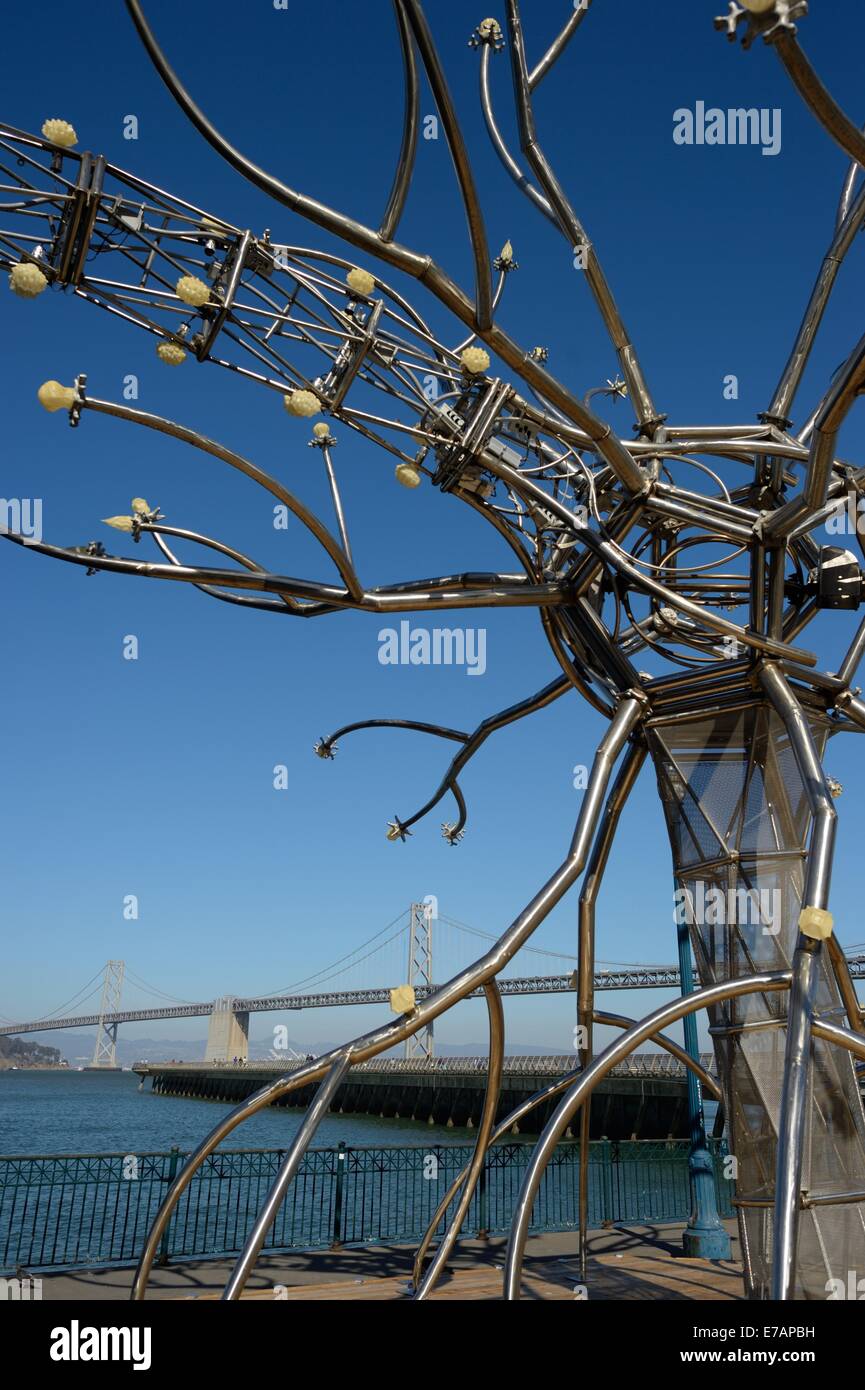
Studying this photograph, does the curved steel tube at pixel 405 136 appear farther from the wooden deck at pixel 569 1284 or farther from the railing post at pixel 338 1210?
the railing post at pixel 338 1210

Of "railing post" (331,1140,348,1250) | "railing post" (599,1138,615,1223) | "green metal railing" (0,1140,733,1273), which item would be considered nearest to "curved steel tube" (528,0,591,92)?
"green metal railing" (0,1140,733,1273)

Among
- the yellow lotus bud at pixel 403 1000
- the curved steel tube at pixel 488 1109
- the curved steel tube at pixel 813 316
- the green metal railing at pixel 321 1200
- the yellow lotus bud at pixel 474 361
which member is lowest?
the green metal railing at pixel 321 1200

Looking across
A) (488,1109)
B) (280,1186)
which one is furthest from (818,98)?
(488,1109)

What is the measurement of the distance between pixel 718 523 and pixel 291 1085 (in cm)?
498

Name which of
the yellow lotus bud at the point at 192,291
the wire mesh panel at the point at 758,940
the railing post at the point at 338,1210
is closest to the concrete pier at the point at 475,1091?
the railing post at the point at 338,1210

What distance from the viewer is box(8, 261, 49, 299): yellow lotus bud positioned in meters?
5.75

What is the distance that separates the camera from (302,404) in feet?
21.7

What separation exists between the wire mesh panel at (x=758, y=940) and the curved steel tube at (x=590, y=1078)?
1.14m

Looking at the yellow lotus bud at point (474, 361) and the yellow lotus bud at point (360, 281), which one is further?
the yellow lotus bud at point (474, 361)

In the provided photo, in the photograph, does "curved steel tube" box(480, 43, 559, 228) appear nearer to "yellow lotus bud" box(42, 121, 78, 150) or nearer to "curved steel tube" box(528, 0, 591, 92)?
"curved steel tube" box(528, 0, 591, 92)

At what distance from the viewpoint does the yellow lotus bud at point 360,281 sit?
6.91 meters

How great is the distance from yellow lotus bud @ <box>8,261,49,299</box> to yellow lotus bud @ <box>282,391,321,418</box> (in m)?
1.55

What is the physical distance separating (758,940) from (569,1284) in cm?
486
